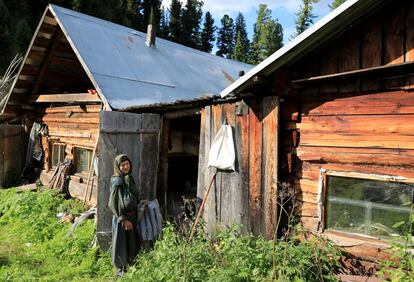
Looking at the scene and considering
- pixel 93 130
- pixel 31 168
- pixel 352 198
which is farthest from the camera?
pixel 31 168

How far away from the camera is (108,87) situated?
824 cm

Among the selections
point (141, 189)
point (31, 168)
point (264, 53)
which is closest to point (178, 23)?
point (264, 53)

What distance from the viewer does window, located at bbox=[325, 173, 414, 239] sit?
14.8 ft

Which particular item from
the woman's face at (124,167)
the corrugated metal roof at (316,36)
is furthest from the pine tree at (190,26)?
the corrugated metal roof at (316,36)

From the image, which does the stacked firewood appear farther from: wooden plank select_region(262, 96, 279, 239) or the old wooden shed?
wooden plank select_region(262, 96, 279, 239)

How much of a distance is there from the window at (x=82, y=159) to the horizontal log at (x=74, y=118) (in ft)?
2.66

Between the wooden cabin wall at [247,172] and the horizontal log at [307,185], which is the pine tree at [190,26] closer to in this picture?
the wooden cabin wall at [247,172]

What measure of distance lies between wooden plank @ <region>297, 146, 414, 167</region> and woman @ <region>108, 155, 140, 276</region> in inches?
105

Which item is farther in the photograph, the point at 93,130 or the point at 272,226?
the point at 93,130

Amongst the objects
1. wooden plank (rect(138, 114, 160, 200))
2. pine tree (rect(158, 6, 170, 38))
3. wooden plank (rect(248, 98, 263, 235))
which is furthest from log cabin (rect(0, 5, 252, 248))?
pine tree (rect(158, 6, 170, 38))

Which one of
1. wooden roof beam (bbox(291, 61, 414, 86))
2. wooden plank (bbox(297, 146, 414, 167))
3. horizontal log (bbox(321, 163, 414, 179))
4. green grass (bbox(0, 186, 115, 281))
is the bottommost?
green grass (bbox(0, 186, 115, 281))

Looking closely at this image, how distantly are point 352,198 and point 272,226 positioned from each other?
1.20 meters

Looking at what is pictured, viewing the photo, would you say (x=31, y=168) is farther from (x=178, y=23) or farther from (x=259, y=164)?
(x=178, y=23)

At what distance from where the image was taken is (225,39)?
6000 centimetres
